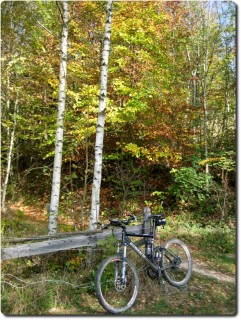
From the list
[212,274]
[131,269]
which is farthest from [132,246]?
[212,274]

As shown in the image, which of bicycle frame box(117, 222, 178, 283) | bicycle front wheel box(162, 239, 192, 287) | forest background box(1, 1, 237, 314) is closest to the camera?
bicycle frame box(117, 222, 178, 283)

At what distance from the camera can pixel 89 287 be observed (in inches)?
147

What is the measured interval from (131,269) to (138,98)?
179 inches

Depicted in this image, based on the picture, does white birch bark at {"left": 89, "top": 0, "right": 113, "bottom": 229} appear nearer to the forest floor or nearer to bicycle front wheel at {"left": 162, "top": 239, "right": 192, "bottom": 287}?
the forest floor

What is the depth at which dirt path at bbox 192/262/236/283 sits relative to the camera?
13.4ft

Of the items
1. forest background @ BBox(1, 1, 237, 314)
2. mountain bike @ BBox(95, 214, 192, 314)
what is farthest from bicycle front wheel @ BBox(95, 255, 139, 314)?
forest background @ BBox(1, 1, 237, 314)

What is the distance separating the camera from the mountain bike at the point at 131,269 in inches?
132

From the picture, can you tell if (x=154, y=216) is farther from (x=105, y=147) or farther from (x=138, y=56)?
(x=138, y=56)

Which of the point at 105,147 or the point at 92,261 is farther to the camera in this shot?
the point at 105,147

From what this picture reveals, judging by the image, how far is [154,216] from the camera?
13.8ft

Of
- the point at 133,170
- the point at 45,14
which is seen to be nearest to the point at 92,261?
the point at 133,170

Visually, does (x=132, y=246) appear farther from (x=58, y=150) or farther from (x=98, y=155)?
(x=58, y=150)

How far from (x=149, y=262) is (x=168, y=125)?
4.31 metres

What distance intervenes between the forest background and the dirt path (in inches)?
39.7
